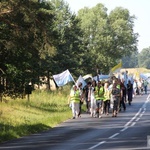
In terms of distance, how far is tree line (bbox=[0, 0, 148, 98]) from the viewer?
1059 inches

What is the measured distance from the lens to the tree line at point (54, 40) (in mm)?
26891

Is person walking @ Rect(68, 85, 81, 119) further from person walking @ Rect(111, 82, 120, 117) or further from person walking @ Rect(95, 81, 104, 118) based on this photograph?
person walking @ Rect(111, 82, 120, 117)

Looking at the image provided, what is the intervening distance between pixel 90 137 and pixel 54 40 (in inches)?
423

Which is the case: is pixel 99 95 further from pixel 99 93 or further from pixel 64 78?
pixel 64 78

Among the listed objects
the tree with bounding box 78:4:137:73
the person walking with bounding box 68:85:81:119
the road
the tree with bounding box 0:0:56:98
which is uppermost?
the tree with bounding box 78:4:137:73

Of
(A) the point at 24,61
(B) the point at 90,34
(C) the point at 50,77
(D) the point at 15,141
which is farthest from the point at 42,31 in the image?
(B) the point at 90,34

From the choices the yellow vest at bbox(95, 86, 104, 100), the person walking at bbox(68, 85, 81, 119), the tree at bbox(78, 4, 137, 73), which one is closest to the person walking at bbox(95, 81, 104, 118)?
the yellow vest at bbox(95, 86, 104, 100)

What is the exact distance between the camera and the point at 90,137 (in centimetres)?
1889

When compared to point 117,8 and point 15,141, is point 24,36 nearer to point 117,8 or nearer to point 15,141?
point 15,141

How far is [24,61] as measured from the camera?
113ft

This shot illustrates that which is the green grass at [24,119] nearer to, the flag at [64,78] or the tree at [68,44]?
the flag at [64,78]

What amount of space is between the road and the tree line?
5.05m

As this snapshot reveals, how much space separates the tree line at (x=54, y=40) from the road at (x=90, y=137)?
16.6ft

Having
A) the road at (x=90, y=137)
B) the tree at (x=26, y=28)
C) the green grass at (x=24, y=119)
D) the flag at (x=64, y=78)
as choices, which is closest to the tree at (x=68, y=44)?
the flag at (x=64, y=78)
